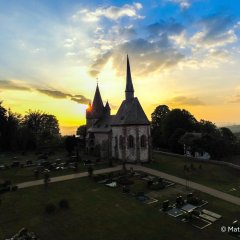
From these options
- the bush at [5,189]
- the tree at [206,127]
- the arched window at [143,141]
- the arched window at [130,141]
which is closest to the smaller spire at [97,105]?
the arched window at [130,141]

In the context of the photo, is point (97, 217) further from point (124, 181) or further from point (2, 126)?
point (2, 126)

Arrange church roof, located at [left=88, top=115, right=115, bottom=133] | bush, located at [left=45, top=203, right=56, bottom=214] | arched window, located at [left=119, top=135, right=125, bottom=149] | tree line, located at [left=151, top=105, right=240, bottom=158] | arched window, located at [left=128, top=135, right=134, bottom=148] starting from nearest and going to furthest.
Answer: bush, located at [left=45, top=203, right=56, bottom=214], arched window, located at [left=128, top=135, right=134, bottom=148], arched window, located at [left=119, top=135, right=125, bottom=149], tree line, located at [left=151, top=105, right=240, bottom=158], church roof, located at [left=88, top=115, right=115, bottom=133]

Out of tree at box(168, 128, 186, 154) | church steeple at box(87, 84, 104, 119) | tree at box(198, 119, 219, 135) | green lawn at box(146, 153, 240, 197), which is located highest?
church steeple at box(87, 84, 104, 119)

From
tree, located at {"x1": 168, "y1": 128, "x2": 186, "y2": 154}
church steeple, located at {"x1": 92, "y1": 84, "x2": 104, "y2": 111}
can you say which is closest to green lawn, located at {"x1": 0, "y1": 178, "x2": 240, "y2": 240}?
tree, located at {"x1": 168, "y1": 128, "x2": 186, "y2": 154}

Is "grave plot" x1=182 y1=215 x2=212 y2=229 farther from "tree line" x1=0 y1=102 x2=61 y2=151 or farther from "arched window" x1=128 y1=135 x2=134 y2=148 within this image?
"tree line" x1=0 y1=102 x2=61 y2=151

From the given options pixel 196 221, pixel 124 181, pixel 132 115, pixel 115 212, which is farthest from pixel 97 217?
pixel 132 115

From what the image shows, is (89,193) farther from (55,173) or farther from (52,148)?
(52,148)
